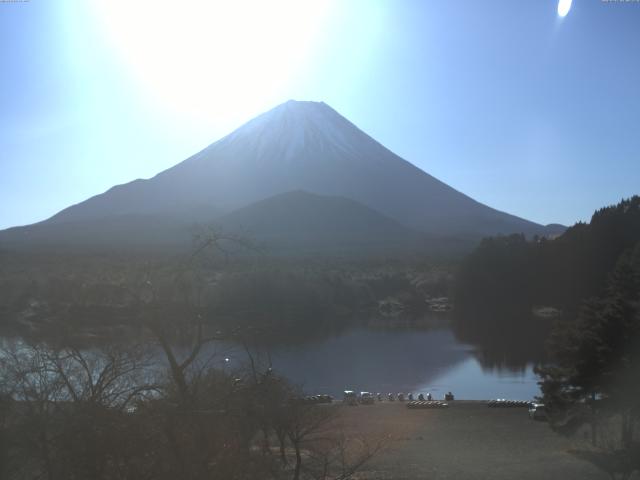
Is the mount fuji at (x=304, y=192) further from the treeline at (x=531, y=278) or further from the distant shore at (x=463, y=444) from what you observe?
the distant shore at (x=463, y=444)

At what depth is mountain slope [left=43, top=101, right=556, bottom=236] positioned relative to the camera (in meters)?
93.3

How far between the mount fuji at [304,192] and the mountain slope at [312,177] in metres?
0.15

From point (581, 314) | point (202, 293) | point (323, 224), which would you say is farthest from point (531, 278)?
point (323, 224)

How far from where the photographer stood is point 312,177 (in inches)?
4122

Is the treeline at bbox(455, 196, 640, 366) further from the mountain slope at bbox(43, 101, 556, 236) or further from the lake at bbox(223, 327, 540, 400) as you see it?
the mountain slope at bbox(43, 101, 556, 236)

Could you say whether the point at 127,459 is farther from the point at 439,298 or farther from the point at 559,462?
the point at 439,298

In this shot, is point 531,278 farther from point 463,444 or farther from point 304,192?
point 304,192

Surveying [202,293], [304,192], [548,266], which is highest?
[304,192]

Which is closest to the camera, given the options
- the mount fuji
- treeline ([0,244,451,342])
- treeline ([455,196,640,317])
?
treeline ([0,244,451,342])

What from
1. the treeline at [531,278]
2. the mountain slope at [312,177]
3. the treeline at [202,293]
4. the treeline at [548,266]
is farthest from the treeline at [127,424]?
the mountain slope at [312,177]

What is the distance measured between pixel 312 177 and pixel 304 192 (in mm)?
10927

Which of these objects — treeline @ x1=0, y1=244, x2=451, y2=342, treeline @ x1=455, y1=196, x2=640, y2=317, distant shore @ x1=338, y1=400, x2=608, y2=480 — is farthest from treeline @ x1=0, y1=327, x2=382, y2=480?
treeline @ x1=455, y1=196, x2=640, y2=317

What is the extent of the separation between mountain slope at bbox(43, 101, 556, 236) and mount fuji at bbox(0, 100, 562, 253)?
15 cm

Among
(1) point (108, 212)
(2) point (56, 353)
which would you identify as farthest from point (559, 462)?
(1) point (108, 212)
